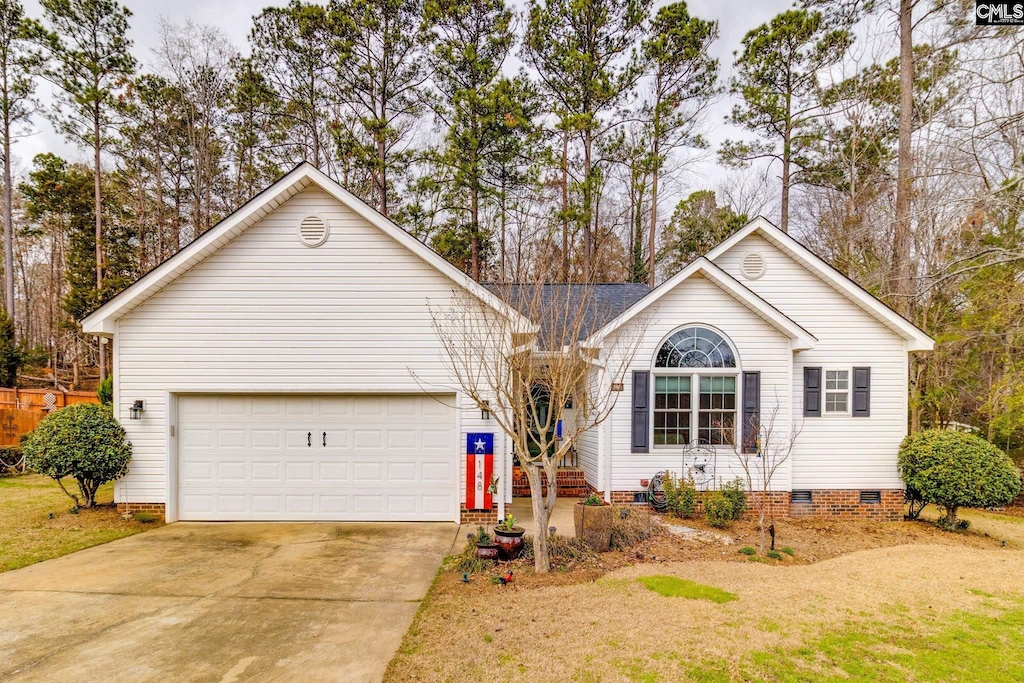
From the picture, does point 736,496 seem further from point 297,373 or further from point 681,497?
point 297,373

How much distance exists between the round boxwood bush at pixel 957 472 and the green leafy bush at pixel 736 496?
321cm

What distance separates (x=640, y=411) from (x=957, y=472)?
538 centimetres

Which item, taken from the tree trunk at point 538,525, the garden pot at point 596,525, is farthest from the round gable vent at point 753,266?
the tree trunk at point 538,525

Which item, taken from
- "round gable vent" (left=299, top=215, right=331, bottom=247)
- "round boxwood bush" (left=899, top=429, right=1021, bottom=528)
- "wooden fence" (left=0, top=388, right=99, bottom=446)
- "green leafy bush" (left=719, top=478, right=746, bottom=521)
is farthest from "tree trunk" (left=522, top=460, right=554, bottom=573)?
"wooden fence" (left=0, top=388, right=99, bottom=446)

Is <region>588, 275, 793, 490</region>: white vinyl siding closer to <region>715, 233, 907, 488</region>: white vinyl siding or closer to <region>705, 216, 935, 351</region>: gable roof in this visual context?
<region>715, 233, 907, 488</region>: white vinyl siding

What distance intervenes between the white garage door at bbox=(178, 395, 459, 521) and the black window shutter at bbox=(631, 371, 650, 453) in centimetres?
342

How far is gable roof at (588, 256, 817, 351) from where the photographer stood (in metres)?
8.95

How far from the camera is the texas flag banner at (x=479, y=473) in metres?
8.13

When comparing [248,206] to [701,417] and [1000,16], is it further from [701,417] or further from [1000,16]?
[1000,16]

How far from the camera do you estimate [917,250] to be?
12680 millimetres

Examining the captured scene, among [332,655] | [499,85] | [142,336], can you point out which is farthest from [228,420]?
[499,85]

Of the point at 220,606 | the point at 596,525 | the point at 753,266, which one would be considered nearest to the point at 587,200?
the point at 753,266

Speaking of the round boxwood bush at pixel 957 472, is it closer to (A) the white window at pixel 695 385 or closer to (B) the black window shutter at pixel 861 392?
(B) the black window shutter at pixel 861 392

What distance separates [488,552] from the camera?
20.6 feet
